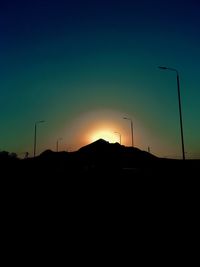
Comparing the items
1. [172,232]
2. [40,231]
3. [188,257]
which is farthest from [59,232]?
[188,257]

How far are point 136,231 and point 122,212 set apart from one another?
442cm

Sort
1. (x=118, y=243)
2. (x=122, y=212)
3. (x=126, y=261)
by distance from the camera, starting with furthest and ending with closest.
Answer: (x=122, y=212) → (x=118, y=243) → (x=126, y=261)

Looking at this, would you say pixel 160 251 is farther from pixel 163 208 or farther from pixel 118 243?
pixel 163 208

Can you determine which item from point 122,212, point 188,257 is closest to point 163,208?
point 122,212

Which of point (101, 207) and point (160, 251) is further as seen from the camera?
point (101, 207)

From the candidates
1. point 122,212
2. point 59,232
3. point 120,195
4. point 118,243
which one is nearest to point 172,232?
point 118,243

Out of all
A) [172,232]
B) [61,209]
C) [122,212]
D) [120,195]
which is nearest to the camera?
[172,232]

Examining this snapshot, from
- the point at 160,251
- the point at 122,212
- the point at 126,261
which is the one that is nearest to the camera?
the point at 126,261

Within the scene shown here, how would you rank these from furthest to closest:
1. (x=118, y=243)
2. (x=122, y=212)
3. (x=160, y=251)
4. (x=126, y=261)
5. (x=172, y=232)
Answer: (x=122, y=212) → (x=172, y=232) → (x=118, y=243) → (x=160, y=251) → (x=126, y=261)

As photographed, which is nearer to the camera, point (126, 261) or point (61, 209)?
point (126, 261)

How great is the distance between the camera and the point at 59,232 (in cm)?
1170

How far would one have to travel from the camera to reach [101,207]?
17.9 m

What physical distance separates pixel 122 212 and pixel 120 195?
691cm

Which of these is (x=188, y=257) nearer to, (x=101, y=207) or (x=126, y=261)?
(x=126, y=261)
